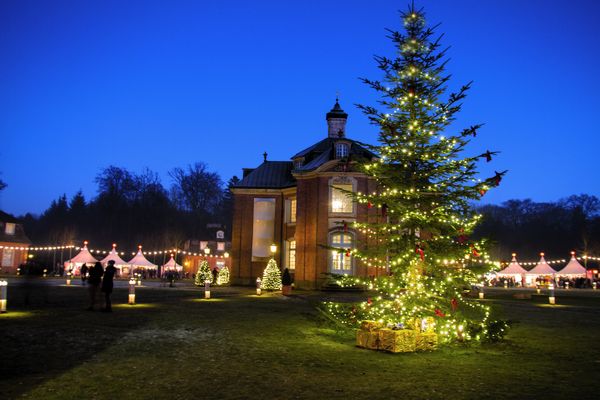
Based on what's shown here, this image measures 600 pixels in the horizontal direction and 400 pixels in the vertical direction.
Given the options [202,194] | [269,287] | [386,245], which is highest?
[202,194]

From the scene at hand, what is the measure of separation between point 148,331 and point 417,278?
23.0 feet

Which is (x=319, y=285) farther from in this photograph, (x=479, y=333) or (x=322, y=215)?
(x=479, y=333)

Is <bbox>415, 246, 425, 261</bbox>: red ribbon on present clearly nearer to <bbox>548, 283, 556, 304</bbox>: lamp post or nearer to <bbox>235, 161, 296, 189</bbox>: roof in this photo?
<bbox>548, 283, 556, 304</bbox>: lamp post

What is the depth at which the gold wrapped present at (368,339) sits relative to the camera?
35.4 ft

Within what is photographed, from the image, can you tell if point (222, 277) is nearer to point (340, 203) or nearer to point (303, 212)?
point (303, 212)

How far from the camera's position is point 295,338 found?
12102 millimetres

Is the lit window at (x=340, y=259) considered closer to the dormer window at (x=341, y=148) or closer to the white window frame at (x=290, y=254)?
the white window frame at (x=290, y=254)

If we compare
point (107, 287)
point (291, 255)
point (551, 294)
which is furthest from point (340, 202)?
point (107, 287)

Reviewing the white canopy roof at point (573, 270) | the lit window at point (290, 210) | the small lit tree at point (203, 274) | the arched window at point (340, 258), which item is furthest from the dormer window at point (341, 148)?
the white canopy roof at point (573, 270)

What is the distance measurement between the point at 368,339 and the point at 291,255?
29523 mm

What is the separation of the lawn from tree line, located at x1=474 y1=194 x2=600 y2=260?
79.8 meters

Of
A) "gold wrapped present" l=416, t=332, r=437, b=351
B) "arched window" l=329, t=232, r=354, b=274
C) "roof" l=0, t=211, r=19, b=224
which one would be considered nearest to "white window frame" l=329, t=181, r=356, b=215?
"arched window" l=329, t=232, r=354, b=274

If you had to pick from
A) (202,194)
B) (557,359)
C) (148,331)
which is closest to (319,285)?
(148,331)

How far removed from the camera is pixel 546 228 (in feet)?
320
